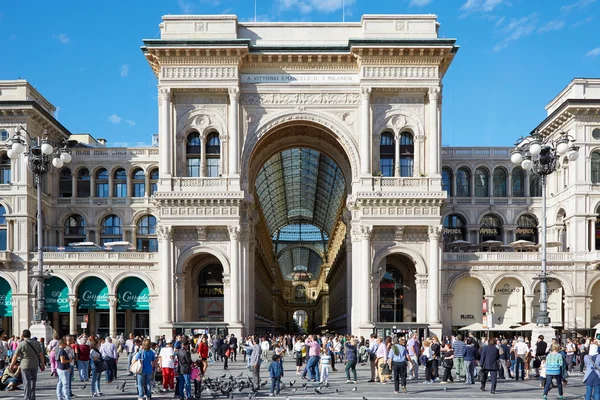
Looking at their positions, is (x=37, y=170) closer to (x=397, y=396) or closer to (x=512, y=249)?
(x=397, y=396)

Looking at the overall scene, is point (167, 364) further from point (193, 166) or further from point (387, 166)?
point (387, 166)

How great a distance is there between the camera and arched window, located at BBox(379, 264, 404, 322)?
64.4m

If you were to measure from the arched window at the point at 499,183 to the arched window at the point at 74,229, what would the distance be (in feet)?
121

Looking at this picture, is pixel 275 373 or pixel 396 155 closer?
pixel 275 373

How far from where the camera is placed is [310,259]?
169 m

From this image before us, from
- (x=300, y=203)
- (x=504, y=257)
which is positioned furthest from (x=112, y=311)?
(x=300, y=203)

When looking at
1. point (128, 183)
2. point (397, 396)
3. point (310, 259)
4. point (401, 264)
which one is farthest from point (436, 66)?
point (310, 259)

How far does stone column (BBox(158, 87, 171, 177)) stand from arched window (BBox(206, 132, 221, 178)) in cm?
299

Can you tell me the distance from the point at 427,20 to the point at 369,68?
565cm

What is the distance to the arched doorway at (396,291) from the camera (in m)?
A: 63.7

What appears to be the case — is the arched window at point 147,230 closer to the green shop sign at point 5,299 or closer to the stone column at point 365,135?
the green shop sign at point 5,299

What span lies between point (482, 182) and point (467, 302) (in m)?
15.4

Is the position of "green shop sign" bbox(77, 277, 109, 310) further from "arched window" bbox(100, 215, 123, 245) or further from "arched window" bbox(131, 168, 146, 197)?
"arched window" bbox(131, 168, 146, 197)

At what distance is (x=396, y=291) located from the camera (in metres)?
64.7
